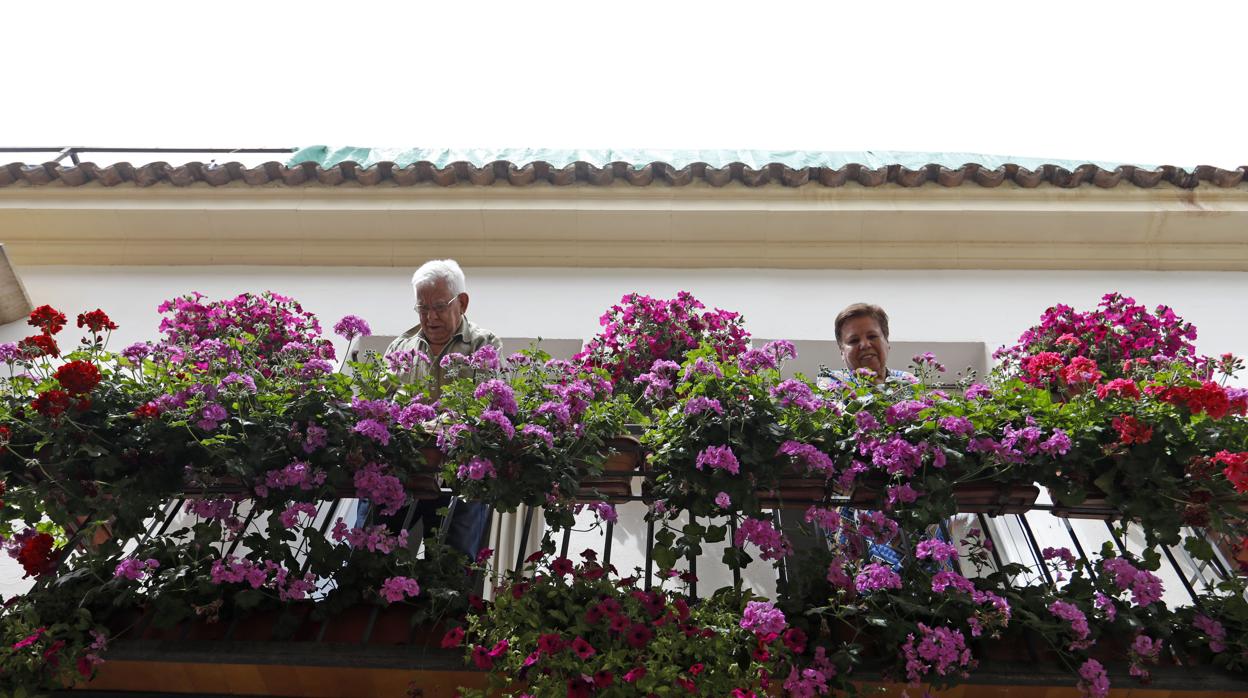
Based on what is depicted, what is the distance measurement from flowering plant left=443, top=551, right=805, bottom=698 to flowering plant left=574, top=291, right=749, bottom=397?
2.02m

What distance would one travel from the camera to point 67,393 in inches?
138

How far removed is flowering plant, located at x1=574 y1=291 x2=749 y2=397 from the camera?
17.3ft

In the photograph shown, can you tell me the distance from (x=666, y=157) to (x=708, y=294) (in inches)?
77.7

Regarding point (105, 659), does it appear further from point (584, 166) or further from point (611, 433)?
point (584, 166)

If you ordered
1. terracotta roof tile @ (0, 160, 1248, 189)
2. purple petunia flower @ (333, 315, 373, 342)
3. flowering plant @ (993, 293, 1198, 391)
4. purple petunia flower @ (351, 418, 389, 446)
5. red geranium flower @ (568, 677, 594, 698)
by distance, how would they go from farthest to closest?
1. terracotta roof tile @ (0, 160, 1248, 189)
2. flowering plant @ (993, 293, 1198, 391)
3. purple petunia flower @ (333, 315, 373, 342)
4. purple petunia flower @ (351, 418, 389, 446)
5. red geranium flower @ (568, 677, 594, 698)

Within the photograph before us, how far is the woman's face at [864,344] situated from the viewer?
5.20 metres

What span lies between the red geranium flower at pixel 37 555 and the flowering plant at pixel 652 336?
2.71 metres

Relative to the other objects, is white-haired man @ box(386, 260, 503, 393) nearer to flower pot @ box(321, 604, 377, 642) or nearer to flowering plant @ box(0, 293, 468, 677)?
flowering plant @ box(0, 293, 468, 677)

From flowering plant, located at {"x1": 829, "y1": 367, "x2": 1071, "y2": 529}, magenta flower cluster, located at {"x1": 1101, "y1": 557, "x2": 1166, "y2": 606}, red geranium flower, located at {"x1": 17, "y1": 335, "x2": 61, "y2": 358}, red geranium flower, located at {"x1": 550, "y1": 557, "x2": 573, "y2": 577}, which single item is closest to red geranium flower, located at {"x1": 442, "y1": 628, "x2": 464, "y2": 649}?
red geranium flower, located at {"x1": 550, "y1": 557, "x2": 573, "y2": 577}

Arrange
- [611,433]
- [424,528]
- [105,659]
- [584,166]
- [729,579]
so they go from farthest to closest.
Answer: [584,166] → [729,579] → [424,528] → [611,433] → [105,659]

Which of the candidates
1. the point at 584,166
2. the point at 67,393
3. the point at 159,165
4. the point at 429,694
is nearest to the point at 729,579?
the point at 429,694

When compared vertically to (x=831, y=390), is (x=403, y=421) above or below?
below

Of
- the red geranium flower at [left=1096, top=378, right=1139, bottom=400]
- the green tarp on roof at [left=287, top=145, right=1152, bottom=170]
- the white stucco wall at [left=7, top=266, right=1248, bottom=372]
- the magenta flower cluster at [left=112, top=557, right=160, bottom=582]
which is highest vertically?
the green tarp on roof at [left=287, top=145, right=1152, bottom=170]

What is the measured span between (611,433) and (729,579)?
66.8 inches
